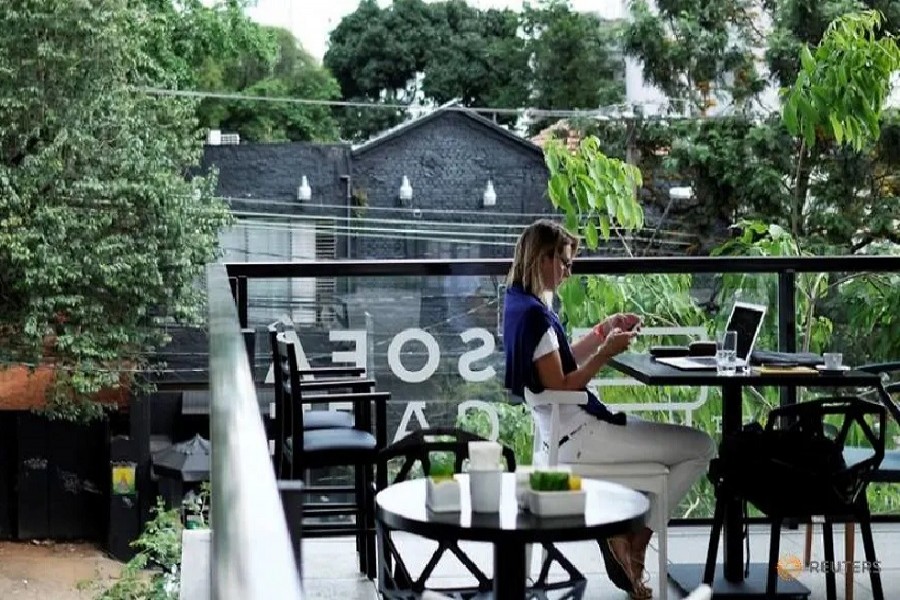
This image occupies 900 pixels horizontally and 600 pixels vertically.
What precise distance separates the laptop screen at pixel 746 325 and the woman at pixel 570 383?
0.41m

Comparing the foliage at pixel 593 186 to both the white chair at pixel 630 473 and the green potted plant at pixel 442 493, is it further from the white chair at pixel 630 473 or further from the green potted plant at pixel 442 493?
the green potted plant at pixel 442 493

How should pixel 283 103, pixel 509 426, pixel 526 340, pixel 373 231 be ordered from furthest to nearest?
pixel 283 103, pixel 373 231, pixel 509 426, pixel 526 340

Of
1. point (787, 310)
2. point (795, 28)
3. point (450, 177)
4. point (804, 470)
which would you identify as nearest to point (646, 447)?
point (804, 470)

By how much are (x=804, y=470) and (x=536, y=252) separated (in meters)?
0.88

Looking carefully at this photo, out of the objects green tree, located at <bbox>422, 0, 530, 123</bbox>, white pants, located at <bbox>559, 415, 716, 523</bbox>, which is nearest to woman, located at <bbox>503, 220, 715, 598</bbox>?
white pants, located at <bbox>559, 415, 716, 523</bbox>

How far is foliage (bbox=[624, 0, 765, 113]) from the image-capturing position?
1834cm

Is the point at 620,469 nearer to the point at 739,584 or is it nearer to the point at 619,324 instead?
the point at 619,324

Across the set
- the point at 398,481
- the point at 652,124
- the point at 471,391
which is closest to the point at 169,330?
the point at 652,124

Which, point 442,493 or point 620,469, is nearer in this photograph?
point 442,493

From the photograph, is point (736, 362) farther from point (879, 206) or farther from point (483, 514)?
point (879, 206)

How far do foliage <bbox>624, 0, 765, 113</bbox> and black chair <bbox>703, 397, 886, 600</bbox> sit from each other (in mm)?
15480

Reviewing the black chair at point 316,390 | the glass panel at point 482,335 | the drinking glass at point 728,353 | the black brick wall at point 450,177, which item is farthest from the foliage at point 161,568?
the black brick wall at point 450,177

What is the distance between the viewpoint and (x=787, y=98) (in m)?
6.50

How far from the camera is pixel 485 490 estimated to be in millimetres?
2559
